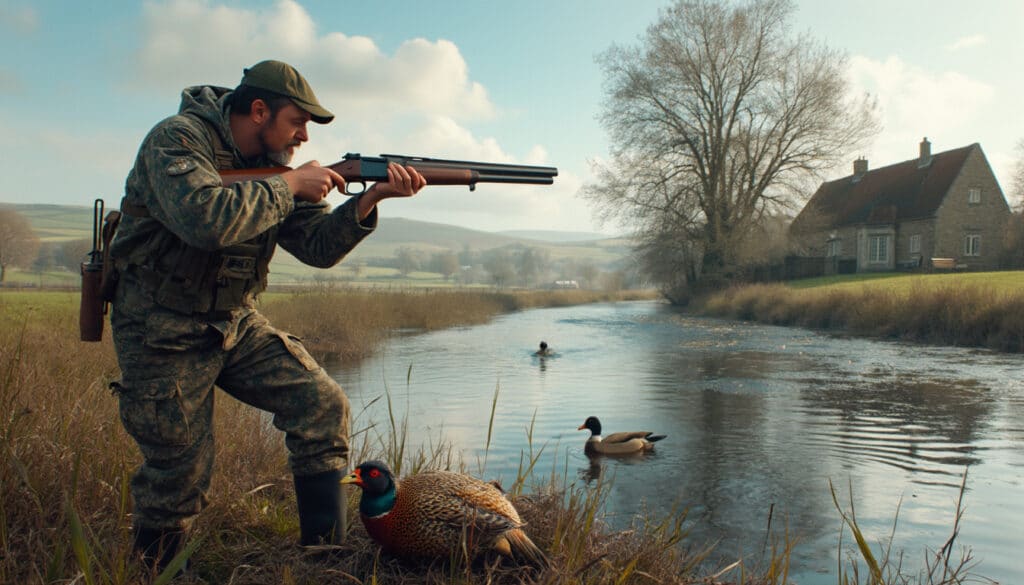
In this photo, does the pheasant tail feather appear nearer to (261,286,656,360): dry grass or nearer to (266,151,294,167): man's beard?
(266,151,294,167): man's beard

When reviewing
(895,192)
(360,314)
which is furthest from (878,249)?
(360,314)

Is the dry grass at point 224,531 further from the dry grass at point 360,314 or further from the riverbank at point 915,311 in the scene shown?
the riverbank at point 915,311

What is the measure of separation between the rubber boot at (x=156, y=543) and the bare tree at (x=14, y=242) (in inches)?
2383

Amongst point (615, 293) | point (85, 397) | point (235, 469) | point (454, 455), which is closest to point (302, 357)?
point (235, 469)

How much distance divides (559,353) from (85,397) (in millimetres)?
14686

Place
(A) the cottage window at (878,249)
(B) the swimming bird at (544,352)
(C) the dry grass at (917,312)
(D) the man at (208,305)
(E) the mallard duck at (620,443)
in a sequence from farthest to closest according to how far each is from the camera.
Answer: (A) the cottage window at (878,249) → (B) the swimming bird at (544,352) → (C) the dry grass at (917,312) → (E) the mallard duck at (620,443) → (D) the man at (208,305)

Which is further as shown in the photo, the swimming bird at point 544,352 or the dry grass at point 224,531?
the swimming bird at point 544,352

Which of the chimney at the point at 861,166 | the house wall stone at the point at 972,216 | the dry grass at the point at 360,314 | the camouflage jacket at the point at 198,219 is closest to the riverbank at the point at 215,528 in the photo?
the camouflage jacket at the point at 198,219

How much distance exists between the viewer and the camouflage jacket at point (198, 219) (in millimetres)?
2613

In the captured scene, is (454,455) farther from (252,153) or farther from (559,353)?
(559,353)

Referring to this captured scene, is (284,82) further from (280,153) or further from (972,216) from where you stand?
(972,216)

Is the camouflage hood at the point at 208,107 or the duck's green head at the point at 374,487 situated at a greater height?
the camouflage hood at the point at 208,107

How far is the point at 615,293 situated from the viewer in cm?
6694

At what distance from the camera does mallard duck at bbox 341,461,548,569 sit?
314 centimetres
